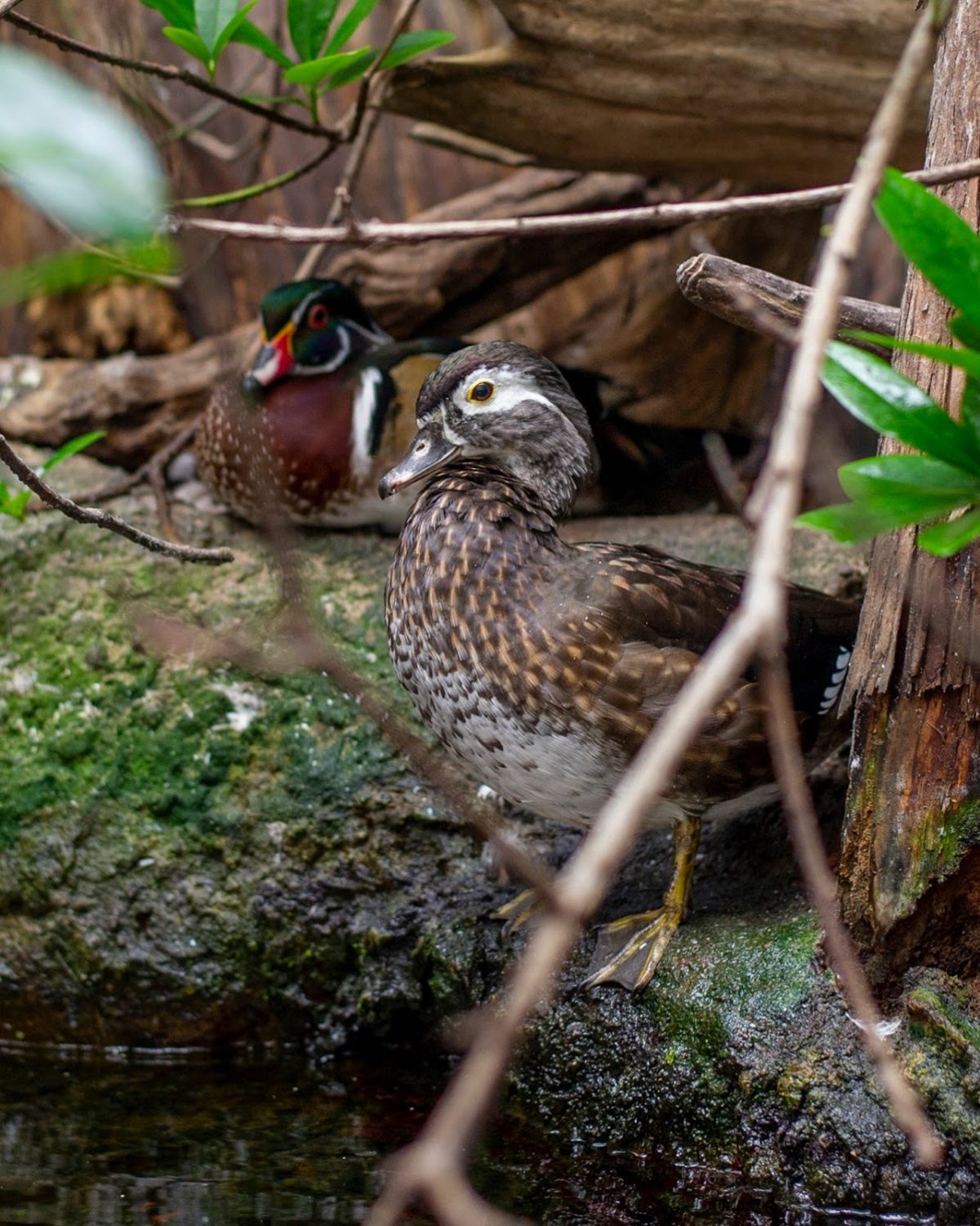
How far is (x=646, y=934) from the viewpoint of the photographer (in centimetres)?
238

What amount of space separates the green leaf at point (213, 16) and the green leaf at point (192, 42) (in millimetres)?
29

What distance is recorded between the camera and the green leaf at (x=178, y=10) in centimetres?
258

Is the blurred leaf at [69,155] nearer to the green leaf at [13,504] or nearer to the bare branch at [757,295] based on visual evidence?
the bare branch at [757,295]

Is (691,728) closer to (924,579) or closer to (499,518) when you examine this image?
(924,579)

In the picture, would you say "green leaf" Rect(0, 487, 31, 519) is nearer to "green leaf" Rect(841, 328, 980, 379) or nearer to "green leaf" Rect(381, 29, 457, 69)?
"green leaf" Rect(381, 29, 457, 69)

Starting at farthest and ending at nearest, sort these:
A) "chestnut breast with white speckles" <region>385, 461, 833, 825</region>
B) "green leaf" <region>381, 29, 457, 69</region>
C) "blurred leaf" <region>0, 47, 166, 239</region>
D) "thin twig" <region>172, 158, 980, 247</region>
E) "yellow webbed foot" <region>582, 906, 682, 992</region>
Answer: "green leaf" <region>381, 29, 457, 69</region> → "yellow webbed foot" <region>582, 906, 682, 992</region> → "chestnut breast with white speckles" <region>385, 461, 833, 825</region> → "thin twig" <region>172, 158, 980, 247</region> → "blurred leaf" <region>0, 47, 166, 239</region>

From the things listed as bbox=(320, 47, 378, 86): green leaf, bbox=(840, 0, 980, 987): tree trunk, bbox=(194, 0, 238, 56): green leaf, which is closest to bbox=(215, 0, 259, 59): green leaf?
bbox=(194, 0, 238, 56): green leaf

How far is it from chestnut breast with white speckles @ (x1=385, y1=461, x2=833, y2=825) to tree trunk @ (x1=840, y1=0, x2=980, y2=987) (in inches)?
10.7

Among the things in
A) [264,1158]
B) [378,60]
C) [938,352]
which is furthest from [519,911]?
[378,60]

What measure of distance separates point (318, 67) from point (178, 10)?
0.33 meters

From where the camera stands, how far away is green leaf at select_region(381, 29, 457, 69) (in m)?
2.70

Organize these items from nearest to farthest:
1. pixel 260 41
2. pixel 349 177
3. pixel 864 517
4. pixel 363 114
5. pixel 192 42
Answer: pixel 864 517
pixel 192 42
pixel 260 41
pixel 363 114
pixel 349 177

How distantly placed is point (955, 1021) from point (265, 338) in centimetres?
241

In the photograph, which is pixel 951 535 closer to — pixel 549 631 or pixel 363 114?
pixel 549 631
